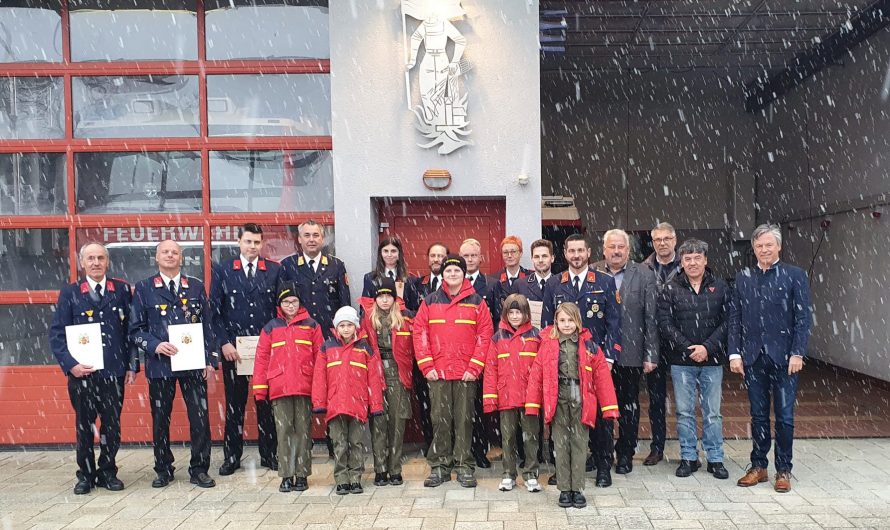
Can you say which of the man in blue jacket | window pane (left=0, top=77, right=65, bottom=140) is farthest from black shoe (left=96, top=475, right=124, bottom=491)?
the man in blue jacket

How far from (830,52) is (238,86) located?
9.11 m

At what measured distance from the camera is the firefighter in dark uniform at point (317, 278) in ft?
20.2

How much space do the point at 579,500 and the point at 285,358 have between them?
92.9 inches

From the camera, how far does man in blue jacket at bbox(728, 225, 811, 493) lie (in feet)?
17.6

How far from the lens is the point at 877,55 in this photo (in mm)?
10000

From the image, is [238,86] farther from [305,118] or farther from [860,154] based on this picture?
[860,154]

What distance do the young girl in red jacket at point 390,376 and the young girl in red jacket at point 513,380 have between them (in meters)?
0.73

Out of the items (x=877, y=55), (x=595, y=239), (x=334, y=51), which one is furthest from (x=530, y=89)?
(x=595, y=239)

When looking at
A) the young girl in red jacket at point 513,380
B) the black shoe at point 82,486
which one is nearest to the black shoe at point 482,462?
the young girl in red jacket at point 513,380

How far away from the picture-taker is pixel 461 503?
5125 mm

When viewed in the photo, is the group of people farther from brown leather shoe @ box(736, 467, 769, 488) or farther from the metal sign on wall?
the metal sign on wall

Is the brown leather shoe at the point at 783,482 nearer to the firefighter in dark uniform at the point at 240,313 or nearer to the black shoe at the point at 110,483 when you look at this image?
the firefighter in dark uniform at the point at 240,313

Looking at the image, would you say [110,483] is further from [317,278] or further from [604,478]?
[604,478]

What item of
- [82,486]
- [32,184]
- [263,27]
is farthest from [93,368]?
[263,27]
